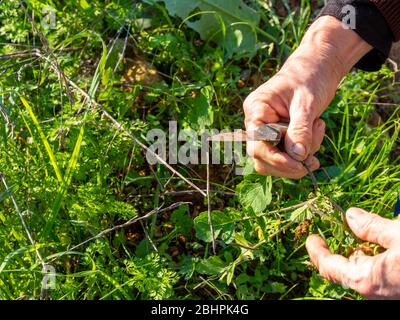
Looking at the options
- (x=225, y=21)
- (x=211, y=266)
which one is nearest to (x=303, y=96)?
(x=211, y=266)

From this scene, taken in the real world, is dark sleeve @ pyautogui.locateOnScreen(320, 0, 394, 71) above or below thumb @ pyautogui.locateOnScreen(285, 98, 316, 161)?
above

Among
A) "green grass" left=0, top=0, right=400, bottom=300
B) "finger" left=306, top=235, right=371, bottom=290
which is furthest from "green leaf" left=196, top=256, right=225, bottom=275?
"finger" left=306, top=235, right=371, bottom=290

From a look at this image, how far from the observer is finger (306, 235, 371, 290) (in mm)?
1503

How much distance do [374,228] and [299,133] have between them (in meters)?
0.30

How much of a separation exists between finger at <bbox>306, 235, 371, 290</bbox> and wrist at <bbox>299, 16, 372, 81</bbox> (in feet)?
1.81

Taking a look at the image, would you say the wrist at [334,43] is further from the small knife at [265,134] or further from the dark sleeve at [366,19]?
the small knife at [265,134]

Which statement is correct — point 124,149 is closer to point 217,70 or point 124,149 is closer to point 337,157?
point 217,70

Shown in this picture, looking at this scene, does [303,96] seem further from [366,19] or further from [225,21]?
[225,21]

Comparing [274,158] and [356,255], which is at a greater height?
[274,158]

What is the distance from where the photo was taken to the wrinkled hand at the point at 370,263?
146cm

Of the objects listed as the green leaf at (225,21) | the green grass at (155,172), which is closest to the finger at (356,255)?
the green grass at (155,172)

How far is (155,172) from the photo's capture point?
85.0 inches

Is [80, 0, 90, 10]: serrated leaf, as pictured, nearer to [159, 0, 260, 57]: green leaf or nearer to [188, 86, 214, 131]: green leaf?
[159, 0, 260, 57]: green leaf

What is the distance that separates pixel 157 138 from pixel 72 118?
1.26ft
